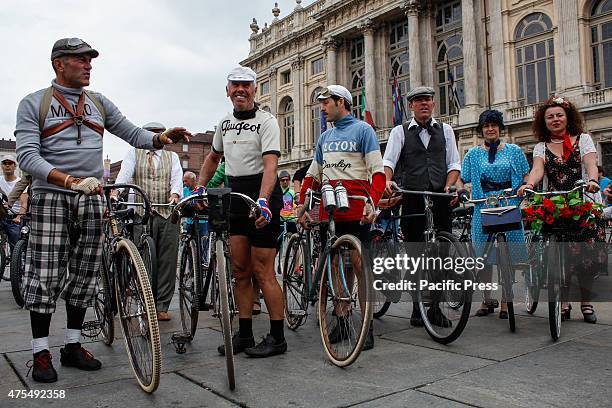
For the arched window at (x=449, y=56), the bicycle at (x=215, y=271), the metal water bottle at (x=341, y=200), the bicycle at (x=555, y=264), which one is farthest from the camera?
the arched window at (x=449, y=56)

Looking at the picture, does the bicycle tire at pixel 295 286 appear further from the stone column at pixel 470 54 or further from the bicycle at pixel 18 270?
the stone column at pixel 470 54

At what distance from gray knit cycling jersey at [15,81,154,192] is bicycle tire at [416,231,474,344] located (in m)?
2.40

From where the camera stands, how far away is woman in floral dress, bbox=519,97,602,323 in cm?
475

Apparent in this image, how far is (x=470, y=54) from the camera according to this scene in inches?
1109

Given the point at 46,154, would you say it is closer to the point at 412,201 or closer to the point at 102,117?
the point at 102,117

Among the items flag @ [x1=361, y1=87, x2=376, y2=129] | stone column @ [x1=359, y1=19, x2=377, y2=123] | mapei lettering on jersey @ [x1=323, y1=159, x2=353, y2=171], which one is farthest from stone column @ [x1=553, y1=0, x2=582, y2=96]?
mapei lettering on jersey @ [x1=323, y1=159, x2=353, y2=171]

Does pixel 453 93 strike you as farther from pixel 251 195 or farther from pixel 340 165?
pixel 251 195

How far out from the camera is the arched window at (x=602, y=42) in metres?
23.5

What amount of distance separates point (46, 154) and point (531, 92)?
26.9 meters

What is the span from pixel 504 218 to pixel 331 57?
117 ft

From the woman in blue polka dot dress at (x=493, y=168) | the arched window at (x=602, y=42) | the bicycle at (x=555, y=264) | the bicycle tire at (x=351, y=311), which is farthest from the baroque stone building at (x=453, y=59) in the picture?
the bicycle tire at (x=351, y=311)

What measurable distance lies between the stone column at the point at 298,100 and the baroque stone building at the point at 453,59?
3.2 inches

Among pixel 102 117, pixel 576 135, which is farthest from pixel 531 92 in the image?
pixel 102 117

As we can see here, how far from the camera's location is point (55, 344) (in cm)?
422
